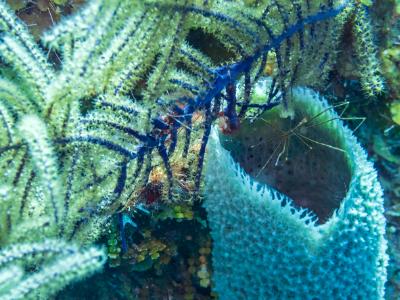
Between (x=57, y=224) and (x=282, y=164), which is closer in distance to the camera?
(x=57, y=224)

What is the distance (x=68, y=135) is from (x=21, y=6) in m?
1.20

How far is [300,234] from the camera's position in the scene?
215 cm

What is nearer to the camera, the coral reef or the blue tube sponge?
the coral reef

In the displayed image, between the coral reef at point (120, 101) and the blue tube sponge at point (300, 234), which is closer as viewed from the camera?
the coral reef at point (120, 101)

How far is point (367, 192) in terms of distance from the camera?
7.30 ft

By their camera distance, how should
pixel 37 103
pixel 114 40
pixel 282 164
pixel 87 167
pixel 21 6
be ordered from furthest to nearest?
pixel 282 164
pixel 21 6
pixel 87 167
pixel 37 103
pixel 114 40

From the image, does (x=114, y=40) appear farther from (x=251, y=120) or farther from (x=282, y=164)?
(x=282, y=164)

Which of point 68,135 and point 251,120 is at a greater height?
point 251,120

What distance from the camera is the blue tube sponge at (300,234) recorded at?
85.1 inches

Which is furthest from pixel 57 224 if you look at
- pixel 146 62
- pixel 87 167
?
pixel 146 62

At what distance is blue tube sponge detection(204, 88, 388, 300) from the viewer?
2162mm

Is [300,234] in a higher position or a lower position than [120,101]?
lower

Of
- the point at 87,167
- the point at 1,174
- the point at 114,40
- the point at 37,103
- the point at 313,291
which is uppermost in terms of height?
the point at 114,40

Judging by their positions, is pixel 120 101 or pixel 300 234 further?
pixel 300 234
